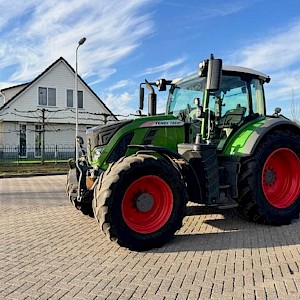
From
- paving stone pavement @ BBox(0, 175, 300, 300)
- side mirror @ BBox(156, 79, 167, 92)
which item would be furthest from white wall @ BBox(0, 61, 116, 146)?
paving stone pavement @ BBox(0, 175, 300, 300)

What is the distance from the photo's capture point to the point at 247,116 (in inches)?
264

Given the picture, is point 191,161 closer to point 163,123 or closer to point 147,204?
point 163,123

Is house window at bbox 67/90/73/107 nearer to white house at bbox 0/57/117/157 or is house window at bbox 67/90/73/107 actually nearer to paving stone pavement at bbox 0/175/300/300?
white house at bbox 0/57/117/157

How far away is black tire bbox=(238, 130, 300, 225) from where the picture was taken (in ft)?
19.9

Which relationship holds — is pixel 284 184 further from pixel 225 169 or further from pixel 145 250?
pixel 145 250

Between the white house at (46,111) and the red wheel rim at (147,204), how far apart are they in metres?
23.5

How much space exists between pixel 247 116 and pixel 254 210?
167 cm

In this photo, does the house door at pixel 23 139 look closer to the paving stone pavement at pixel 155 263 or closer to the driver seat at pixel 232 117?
the paving stone pavement at pixel 155 263

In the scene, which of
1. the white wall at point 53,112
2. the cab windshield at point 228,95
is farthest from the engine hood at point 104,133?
the white wall at point 53,112

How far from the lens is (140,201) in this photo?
17.2 ft

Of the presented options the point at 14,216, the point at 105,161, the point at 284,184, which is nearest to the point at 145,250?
the point at 105,161

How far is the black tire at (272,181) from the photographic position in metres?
6.05

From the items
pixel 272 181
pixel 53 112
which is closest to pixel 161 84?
pixel 272 181

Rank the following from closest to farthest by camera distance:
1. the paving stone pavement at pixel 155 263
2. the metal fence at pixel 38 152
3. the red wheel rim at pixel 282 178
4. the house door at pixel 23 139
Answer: the paving stone pavement at pixel 155 263 → the red wheel rim at pixel 282 178 → the metal fence at pixel 38 152 → the house door at pixel 23 139
